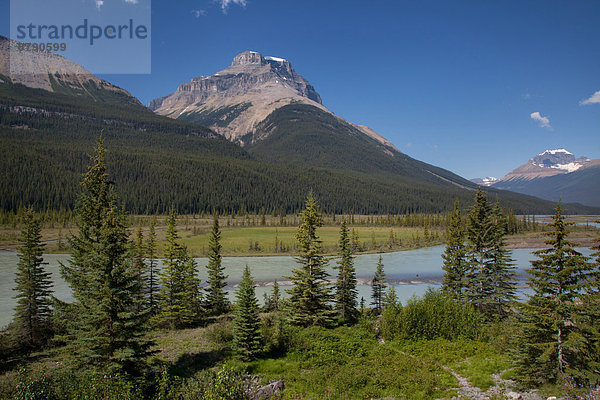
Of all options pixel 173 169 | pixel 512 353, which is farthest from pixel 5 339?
pixel 173 169

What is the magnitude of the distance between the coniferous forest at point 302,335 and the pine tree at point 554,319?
0.05 metres

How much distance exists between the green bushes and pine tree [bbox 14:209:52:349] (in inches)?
875

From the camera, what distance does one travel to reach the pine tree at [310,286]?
76.9 feet

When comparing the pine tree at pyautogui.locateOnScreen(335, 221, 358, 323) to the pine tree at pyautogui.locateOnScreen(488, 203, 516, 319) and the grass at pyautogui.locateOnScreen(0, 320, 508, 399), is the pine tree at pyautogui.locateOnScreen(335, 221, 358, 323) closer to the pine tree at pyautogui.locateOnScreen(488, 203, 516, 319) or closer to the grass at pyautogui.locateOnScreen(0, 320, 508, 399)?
the grass at pyautogui.locateOnScreen(0, 320, 508, 399)

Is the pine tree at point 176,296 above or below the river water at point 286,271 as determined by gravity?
above

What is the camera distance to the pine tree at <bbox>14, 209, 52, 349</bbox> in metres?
20.6

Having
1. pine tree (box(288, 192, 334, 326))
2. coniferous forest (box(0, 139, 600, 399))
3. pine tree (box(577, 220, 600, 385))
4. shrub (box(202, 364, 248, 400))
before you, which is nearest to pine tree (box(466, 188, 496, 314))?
coniferous forest (box(0, 139, 600, 399))

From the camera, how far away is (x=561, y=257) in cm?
1251

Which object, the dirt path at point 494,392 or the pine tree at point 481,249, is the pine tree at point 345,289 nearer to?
the pine tree at point 481,249

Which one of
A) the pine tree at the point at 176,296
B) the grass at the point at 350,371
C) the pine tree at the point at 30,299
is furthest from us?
the pine tree at the point at 176,296

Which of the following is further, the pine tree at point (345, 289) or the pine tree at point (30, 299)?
the pine tree at point (345, 289)

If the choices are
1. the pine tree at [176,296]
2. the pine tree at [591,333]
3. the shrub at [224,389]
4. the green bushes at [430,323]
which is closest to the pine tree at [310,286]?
the green bushes at [430,323]

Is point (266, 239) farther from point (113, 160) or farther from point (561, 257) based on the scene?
point (113, 160)

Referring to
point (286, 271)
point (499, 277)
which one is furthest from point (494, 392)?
point (286, 271)
